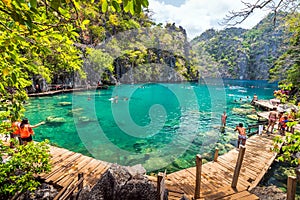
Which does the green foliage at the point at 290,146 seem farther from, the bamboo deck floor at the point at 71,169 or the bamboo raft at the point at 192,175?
the bamboo deck floor at the point at 71,169

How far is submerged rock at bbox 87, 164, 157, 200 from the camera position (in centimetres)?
414

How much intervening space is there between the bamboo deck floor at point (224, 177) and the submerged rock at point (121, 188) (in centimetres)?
84

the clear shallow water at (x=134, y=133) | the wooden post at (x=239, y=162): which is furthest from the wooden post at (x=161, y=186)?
the clear shallow water at (x=134, y=133)

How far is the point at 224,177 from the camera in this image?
612 cm

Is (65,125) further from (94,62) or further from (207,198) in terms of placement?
(94,62)

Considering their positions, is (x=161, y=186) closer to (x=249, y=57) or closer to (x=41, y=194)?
(x=41, y=194)

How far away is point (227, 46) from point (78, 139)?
4803 inches

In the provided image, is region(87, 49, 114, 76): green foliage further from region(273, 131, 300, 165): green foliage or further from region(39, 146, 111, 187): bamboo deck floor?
region(273, 131, 300, 165): green foliage

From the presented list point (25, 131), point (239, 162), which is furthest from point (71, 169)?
point (239, 162)

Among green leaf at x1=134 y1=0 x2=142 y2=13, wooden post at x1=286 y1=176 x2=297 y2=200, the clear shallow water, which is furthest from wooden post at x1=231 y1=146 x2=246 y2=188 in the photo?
green leaf at x1=134 y1=0 x2=142 y2=13

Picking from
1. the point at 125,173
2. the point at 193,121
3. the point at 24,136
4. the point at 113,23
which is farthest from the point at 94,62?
the point at 125,173

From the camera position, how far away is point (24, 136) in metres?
6.42

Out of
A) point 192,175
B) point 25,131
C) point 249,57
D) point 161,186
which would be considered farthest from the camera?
point 249,57

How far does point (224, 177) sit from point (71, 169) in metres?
5.40
